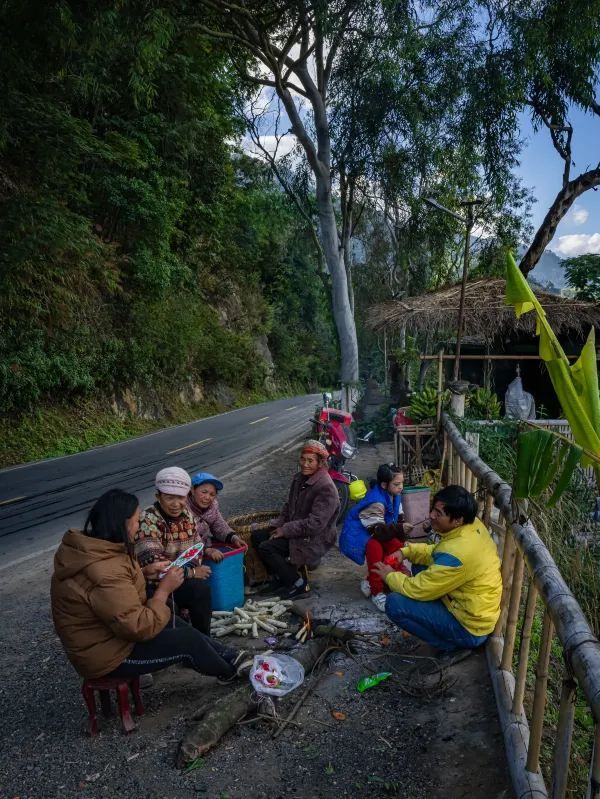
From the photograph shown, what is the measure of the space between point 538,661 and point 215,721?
178cm

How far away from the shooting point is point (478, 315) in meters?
12.1

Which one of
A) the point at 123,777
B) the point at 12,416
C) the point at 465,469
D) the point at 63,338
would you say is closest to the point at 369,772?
the point at 123,777

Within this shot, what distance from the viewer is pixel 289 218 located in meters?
29.1

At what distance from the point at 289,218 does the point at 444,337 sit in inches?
711

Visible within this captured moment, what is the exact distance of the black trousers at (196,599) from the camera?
420 centimetres

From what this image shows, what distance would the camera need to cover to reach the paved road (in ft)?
26.1

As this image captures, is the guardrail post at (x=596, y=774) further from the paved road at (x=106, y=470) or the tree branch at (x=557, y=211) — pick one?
the tree branch at (x=557, y=211)

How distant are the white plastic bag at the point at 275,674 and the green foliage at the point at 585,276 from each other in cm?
1317

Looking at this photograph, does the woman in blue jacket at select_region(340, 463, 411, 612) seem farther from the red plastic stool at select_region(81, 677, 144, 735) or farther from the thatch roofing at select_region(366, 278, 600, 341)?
the thatch roofing at select_region(366, 278, 600, 341)

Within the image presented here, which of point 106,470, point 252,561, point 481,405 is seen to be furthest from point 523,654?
point 106,470

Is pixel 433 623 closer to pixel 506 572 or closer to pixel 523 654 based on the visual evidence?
pixel 506 572

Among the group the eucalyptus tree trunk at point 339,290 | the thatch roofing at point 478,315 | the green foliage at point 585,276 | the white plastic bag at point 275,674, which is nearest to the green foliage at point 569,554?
the white plastic bag at point 275,674

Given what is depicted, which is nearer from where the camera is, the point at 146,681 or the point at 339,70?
the point at 146,681

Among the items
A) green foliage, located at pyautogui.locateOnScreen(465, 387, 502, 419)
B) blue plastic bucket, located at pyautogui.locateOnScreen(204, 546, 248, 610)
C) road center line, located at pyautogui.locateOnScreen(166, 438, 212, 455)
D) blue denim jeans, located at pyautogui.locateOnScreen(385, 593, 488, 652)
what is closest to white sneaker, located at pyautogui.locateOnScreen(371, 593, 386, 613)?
blue denim jeans, located at pyautogui.locateOnScreen(385, 593, 488, 652)
